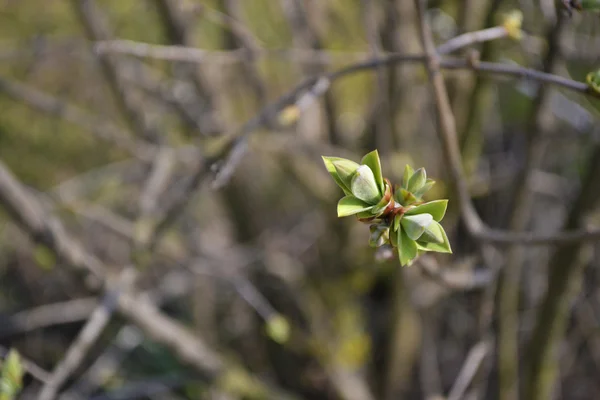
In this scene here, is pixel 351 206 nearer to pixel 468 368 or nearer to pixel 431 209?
pixel 431 209

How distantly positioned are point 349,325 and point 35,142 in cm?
214

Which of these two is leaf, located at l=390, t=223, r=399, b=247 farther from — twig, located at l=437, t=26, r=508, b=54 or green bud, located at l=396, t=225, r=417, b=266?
twig, located at l=437, t=26, r=508, b=54

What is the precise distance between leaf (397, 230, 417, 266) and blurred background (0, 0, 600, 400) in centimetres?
47

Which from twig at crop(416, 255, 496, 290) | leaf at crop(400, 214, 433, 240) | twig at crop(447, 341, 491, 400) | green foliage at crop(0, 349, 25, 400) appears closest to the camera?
leaf at crop(400, 214, 433, 240)

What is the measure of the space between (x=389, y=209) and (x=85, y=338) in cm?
102

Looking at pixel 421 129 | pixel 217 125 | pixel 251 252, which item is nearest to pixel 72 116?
pixel 217 125

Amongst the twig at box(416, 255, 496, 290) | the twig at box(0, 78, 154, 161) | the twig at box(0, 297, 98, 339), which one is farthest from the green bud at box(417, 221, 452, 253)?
the twig at box(0, 297, 98, 339)

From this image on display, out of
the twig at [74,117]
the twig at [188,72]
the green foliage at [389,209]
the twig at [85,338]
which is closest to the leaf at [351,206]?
the green foliage at [389,209]

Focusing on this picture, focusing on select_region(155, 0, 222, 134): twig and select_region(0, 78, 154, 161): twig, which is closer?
select_region(0, 78, 154, 161): twig

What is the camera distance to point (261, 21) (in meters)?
3.35

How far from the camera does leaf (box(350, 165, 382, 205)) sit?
0.61 metres

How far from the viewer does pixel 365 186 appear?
2.02 ft

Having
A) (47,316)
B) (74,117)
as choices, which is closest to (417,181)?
(74,117)

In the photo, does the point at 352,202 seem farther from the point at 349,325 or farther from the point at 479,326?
the point at 349,325
